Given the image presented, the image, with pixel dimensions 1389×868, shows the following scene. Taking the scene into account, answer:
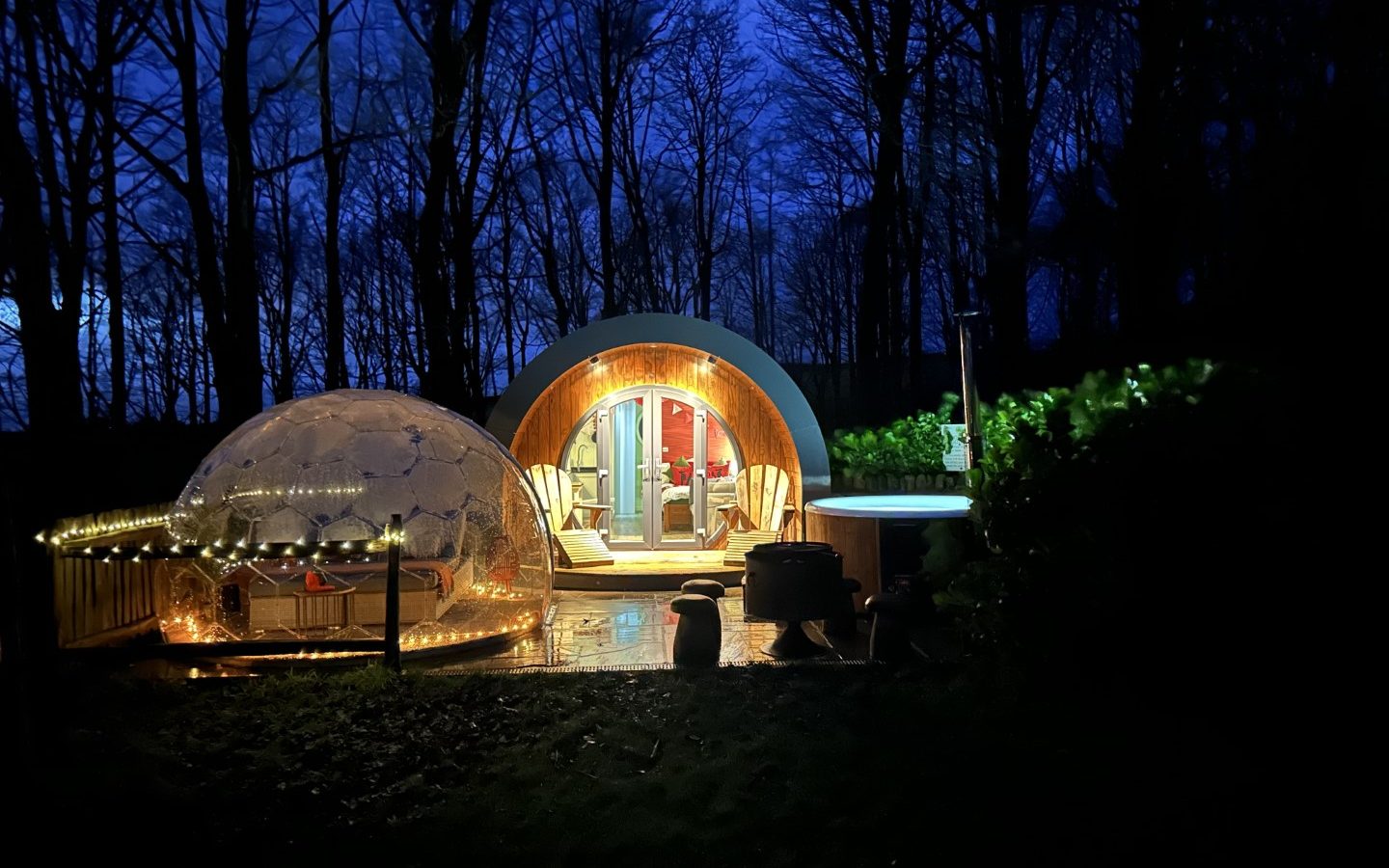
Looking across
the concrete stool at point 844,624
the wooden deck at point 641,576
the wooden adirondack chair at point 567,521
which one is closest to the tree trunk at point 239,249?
the wooden adirondack chair at point 567,521

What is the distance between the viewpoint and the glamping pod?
10984 millimetres

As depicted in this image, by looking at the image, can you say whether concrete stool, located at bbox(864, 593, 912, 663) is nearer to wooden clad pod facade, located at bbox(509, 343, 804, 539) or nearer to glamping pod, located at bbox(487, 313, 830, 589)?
glamping pod, located at bbox(487, 313, 830, 589)

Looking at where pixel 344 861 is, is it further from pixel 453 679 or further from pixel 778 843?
pixel 453 679

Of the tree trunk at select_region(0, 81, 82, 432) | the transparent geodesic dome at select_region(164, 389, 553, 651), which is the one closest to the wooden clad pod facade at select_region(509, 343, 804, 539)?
the transparent geodesic dome at select_region(164, 389, 553, 651)

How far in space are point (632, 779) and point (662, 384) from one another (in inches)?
300

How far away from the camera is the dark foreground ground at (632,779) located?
377 cm

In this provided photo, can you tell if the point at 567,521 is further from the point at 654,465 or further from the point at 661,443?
the point at 661,443

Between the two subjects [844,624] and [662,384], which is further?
[662,384]

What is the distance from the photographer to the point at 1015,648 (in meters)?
5.08

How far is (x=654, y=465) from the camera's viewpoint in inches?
476

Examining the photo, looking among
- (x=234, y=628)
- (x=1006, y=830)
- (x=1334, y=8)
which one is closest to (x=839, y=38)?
(x=1334, y=8)

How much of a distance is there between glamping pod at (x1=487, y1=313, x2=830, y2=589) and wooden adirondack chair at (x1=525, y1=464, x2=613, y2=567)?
0.02m

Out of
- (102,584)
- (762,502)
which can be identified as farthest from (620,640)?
(762,502)

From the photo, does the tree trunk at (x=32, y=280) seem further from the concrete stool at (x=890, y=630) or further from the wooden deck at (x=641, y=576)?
the concrete stool at (x=890, y=630)
